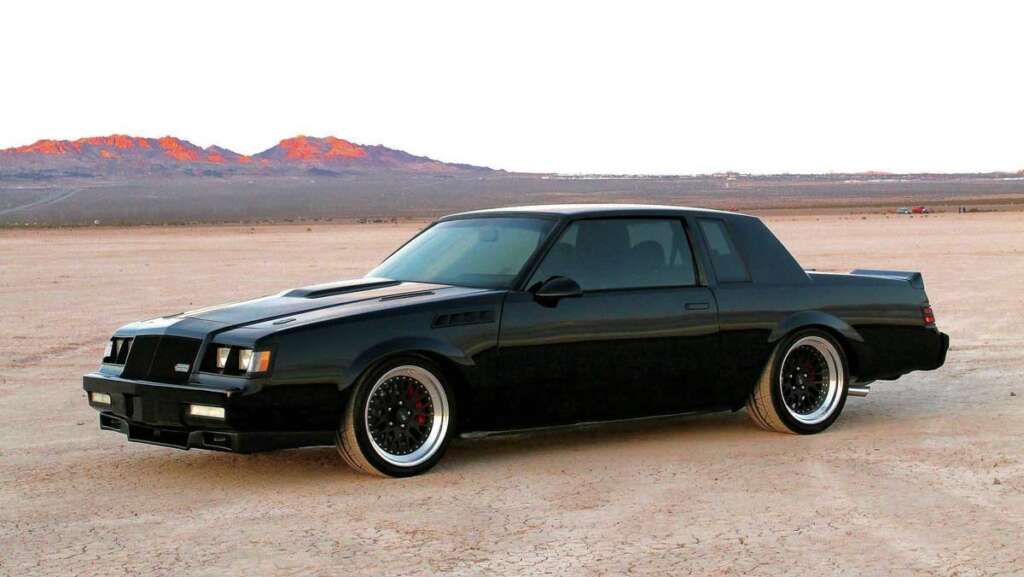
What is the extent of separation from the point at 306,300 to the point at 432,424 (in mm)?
1050

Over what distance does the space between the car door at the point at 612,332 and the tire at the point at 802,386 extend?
456 mm

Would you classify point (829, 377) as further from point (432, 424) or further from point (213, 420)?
point (213, 420)

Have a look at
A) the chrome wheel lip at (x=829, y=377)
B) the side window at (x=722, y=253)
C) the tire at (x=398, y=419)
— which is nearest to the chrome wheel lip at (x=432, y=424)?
the tire at (x=398, y=419)

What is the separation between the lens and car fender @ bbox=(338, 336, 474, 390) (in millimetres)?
7777

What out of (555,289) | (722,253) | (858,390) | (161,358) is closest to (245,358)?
(161,358)

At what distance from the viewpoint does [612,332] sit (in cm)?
873

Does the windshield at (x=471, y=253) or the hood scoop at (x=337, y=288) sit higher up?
the windshield at (x=471, y=253)

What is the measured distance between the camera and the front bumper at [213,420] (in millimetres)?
7578

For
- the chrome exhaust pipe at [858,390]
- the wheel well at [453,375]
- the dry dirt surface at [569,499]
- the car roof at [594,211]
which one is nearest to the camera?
the dry dirt surface at [569,499]

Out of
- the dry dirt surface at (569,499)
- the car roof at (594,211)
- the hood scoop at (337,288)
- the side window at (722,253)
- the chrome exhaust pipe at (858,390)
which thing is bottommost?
the dry dirt surface at (569,499)

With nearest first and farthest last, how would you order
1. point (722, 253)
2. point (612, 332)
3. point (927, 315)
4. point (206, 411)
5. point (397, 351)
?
point (206, 411)
point (397, 351)
point (612, 332)
point (722, 253)
point (927, 315)

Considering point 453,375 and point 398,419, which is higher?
point 453,375

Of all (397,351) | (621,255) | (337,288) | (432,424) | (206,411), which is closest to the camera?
(206,411)

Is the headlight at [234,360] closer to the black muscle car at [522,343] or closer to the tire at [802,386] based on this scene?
the black muscle car at [522,343]
